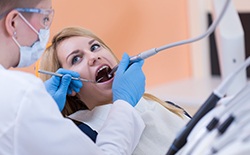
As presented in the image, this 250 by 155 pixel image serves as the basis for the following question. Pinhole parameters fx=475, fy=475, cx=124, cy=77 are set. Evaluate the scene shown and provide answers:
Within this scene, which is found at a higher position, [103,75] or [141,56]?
[141,56]

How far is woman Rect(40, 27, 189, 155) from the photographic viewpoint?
5.08ft

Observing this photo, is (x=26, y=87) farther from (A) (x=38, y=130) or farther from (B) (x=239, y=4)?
(B) (x=239, y=4)

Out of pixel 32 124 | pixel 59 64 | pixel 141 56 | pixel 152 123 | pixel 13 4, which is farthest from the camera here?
pixel 59 64

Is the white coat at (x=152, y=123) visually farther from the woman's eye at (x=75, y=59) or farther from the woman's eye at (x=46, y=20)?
the woman's eye at (x=46, y=20)

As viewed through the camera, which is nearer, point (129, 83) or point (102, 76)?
point (129, 83)

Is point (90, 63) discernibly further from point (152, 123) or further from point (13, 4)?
point (13, 4)

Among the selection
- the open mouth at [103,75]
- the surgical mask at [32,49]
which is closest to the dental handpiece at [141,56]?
the open mouth at [103,75]

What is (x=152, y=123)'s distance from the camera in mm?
1554

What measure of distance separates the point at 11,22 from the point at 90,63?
0.45 meters

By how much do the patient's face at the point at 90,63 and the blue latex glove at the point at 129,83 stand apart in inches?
5.5

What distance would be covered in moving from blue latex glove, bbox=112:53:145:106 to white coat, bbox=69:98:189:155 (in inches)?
2.7

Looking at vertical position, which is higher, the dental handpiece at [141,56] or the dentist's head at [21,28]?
the dentist's head at [21,28]

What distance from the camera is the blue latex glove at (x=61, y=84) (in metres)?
1.50

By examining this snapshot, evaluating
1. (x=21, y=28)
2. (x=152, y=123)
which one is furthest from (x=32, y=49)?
(x=152, y=123)
